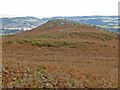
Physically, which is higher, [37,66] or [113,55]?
[37,66]

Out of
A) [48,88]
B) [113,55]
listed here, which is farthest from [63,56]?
[48,88]

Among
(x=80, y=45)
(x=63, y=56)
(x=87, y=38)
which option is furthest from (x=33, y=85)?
(x=87, y=38)

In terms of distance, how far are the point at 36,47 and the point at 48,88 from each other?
852 inches

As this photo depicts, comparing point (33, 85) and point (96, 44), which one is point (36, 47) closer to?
point (96, 44)

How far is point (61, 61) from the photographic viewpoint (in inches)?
1218

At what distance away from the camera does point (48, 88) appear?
1811 centimetres

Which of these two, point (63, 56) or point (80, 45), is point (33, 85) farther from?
point (80, 45)

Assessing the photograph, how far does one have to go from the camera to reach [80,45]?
4203 cm

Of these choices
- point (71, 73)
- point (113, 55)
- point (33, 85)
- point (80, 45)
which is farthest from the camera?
point (80, 45)

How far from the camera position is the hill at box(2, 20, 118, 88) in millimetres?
19070

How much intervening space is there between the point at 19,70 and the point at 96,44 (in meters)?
25.5

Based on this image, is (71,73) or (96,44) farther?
(96,44)

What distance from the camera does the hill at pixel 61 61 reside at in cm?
1907

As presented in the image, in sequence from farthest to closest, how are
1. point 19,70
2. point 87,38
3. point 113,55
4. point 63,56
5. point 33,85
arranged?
point 87,38 → point 113,55 → point 63,56 → point 19,70 → point 33,85
